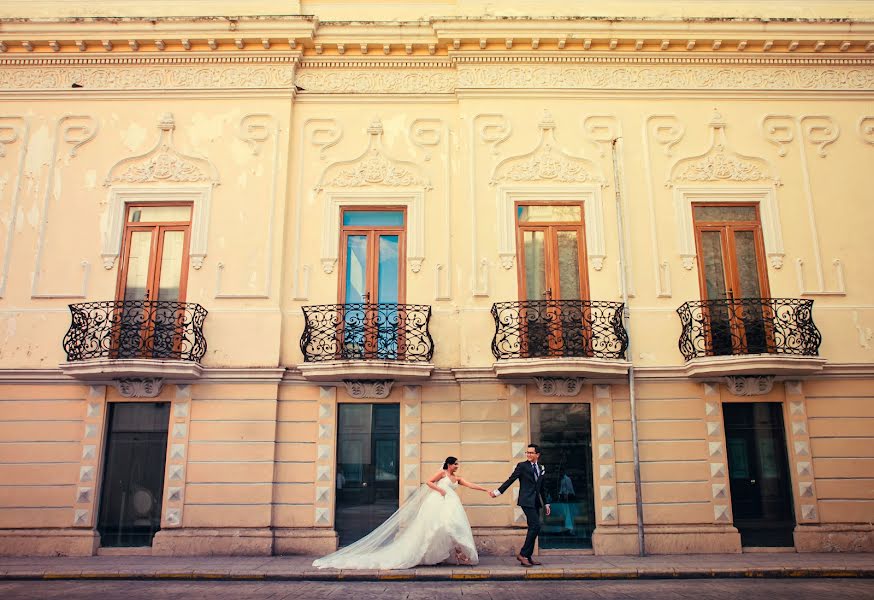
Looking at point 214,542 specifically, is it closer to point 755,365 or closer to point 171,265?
point 171,265

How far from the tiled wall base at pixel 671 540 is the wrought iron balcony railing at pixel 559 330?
2946 millimetres

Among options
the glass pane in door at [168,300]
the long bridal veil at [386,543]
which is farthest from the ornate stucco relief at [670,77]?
the long bridal veil at [386,543]

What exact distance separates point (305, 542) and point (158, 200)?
6.89m

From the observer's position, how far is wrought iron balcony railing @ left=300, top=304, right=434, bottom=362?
11688 mm

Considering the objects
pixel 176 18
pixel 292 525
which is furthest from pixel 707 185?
pixel 176 18

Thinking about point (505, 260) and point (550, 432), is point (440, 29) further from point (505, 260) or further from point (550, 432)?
point (550, 432)

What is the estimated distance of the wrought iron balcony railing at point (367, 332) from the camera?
38.3 ft

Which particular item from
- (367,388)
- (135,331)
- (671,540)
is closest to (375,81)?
(367,388)

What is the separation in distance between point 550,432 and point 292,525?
4712 mm

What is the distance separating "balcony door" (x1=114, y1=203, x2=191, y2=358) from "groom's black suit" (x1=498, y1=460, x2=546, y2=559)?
6.16m


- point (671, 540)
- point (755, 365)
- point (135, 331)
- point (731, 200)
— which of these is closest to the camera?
point (755, 365)

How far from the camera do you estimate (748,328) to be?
38.8 ft

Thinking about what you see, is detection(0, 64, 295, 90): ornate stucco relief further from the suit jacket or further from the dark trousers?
the dark trousers

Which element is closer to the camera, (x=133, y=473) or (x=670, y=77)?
(x=133, y=473)
